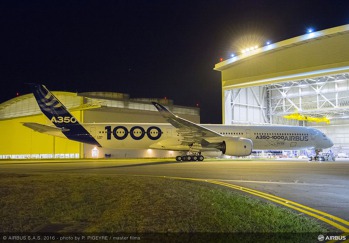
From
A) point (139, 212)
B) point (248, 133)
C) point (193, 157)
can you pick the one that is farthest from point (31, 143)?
point (139, 212)

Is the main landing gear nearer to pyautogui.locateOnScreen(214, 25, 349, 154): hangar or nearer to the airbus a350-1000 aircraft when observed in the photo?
the airbus a350-1000 aircraft

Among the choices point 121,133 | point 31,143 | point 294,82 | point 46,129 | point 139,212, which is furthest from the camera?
point 31,143

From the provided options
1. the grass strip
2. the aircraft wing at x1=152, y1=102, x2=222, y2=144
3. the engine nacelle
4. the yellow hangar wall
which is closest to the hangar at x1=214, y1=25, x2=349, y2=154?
the engine nacelle

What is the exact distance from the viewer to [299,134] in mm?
33750

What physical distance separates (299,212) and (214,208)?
204 cm

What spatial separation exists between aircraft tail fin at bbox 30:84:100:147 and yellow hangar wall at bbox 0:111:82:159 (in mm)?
14125

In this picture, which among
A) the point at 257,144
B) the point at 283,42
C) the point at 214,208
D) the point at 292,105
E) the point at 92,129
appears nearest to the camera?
the point at 214,208

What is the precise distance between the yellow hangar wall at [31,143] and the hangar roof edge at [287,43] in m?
19.8

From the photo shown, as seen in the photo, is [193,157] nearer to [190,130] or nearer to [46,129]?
[190,130]

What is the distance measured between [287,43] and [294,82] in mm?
10473

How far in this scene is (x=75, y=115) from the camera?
45.4 metres

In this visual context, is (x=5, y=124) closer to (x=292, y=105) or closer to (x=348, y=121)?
(x=292, y=105)

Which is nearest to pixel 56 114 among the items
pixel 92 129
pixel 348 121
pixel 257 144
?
pixel 92 129

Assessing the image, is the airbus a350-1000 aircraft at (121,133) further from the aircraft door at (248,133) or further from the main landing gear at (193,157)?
the aircraft door at (248,133)
